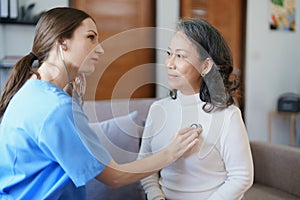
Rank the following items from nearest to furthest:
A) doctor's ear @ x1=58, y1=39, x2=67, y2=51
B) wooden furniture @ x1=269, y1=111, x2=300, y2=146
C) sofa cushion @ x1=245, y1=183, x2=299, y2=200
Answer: doctor's ear @ x1=58, y1=39, x2=67, y2=51 → sofa cushion @ x1=245, y1=183, x2=299, y2=200 → wooden furniture @ x1=269, y1=111, x2=300, y2=146

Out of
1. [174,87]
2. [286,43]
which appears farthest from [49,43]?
[286,43]

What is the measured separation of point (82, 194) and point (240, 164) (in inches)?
18.9

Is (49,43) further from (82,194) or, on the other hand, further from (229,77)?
(229,77)

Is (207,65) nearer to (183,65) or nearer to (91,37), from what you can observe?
(183,65)

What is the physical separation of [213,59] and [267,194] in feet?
3.22

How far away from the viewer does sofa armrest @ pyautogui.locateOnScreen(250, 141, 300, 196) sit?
168 cm

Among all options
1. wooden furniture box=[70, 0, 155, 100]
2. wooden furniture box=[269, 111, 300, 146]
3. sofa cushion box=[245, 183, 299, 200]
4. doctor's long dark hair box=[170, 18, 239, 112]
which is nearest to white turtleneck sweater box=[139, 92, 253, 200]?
doctor's long dark hair box=[170, 18, 239, 112]

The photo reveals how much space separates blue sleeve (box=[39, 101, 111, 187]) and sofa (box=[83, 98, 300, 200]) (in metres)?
0.48

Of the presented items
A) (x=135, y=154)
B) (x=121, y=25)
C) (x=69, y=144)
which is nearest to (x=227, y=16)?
(x=121, y=25)

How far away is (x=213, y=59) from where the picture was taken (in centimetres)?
104

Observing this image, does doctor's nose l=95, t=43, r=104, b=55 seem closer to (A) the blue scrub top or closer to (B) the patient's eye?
(B) the patient's eye

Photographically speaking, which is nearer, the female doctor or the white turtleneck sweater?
the female doctor

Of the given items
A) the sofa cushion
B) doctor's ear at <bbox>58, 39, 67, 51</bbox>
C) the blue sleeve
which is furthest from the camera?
the sofa cushion

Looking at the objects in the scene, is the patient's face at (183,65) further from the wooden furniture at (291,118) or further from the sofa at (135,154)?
the wooden furniture at (291,118)
